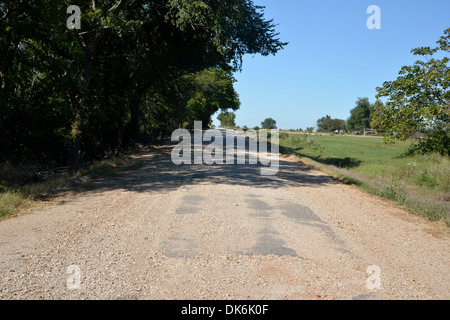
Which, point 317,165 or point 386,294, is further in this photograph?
point 317,165

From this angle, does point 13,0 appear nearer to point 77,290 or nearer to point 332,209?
point 77,290

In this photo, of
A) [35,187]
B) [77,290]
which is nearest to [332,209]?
[77,290]

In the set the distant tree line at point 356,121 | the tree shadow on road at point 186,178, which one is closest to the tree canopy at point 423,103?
the tree shadow on road at point 186,178

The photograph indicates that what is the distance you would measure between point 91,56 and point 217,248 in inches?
476

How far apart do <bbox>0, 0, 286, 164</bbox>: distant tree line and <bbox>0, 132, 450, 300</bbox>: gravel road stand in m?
4.84

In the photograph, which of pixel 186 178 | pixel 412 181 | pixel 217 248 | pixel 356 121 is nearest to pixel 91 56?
pixel 186 178

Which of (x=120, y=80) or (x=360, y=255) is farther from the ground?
(x=120, y=80)

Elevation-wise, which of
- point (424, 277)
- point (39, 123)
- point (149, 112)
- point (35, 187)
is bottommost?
point (424, 277)

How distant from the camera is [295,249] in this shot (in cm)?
505

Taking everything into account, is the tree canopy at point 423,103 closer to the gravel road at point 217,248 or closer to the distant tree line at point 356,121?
the gravel road at point 217,248

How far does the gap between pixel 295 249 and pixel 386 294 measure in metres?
1.55

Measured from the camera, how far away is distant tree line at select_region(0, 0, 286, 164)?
10.7m

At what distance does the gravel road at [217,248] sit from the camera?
3.75 meters

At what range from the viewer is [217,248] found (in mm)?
4988
